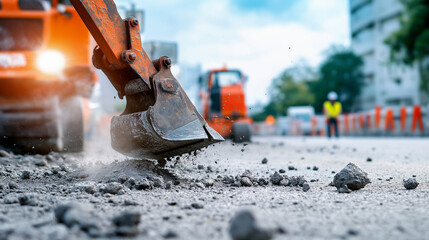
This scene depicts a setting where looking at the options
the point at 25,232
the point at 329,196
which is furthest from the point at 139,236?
the point at 329,196

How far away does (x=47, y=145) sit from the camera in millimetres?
6492

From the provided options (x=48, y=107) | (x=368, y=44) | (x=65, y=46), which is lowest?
(x=48, y=107)

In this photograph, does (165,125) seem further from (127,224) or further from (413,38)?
(413,38)

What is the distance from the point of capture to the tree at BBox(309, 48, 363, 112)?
48.4m

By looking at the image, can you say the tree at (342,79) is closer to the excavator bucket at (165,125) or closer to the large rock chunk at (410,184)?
the large rock chunk at (410,184)

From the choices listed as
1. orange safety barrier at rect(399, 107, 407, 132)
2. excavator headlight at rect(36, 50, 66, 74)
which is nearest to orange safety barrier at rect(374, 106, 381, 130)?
orange safety barrier at rect(399, 107, 407, 132)

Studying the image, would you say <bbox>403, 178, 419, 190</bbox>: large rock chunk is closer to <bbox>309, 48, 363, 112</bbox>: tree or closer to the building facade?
the building facade

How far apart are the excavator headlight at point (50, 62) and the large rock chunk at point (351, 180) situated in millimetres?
4456

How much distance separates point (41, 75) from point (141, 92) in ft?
10.3

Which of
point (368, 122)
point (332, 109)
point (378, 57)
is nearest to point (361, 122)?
point (368, 122)

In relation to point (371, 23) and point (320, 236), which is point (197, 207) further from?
point (371, 23)

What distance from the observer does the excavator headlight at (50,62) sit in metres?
6.18

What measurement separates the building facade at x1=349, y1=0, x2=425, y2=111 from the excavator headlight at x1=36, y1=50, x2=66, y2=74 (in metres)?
36.5

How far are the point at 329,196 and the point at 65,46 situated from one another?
4.87 meters
